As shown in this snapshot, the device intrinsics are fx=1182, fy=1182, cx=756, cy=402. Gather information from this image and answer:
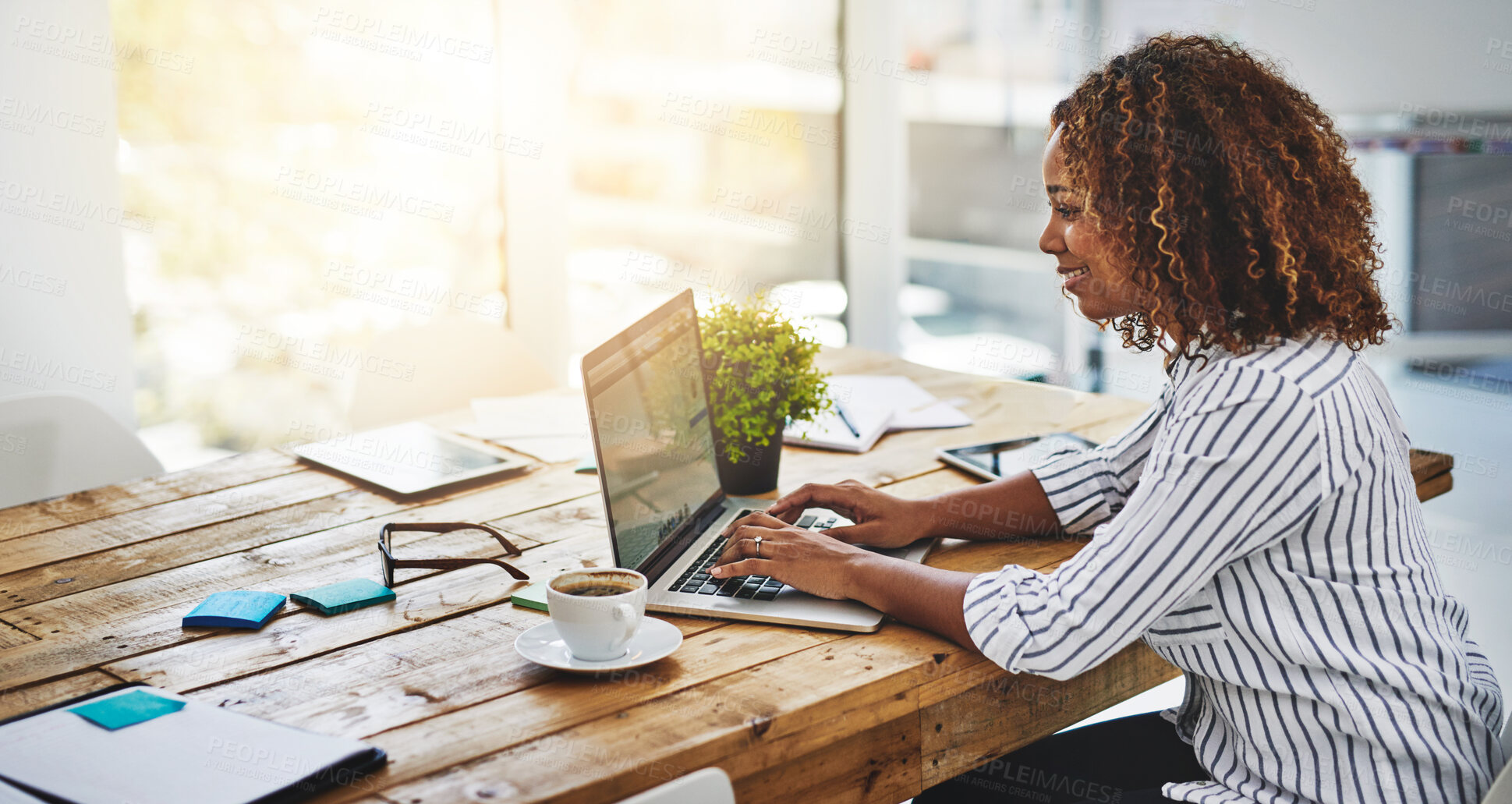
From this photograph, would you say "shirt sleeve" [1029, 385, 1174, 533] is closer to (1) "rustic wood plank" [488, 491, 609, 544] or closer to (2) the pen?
(2) the pen

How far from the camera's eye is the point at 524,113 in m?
2.98

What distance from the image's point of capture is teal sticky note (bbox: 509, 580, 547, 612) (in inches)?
48.2

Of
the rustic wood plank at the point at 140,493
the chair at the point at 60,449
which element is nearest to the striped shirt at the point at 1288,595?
the rustic wood plank at the point at 140,493

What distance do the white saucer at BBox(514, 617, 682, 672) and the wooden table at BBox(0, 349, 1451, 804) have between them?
0.7 inches

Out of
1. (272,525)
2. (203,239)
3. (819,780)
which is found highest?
(203,239)

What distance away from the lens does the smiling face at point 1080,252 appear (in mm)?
1159

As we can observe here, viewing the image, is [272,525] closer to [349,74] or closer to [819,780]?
[819,780]

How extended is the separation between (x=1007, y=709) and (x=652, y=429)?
0.48m

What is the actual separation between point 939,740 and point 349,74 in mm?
2262

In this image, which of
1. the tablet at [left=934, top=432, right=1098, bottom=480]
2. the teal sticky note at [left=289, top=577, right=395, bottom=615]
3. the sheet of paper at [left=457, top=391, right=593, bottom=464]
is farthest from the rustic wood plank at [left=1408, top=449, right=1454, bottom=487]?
the teal sticky note at [left=289, top=577, right=395, bottom=615]

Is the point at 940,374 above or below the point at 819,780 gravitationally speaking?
above

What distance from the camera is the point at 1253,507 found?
1.01 meters

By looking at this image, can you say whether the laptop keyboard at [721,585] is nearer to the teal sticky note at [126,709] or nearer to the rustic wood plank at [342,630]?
the rustic wood plank at [342,630]

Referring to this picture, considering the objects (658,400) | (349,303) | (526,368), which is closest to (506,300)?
(349,303)
